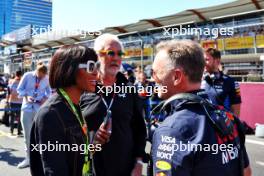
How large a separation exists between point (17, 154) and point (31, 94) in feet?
4.92

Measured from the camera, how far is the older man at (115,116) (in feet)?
7.77

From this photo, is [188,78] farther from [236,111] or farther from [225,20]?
[225,20]

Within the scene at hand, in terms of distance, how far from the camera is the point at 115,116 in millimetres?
2453

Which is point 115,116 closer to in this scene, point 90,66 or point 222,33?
point 90,66

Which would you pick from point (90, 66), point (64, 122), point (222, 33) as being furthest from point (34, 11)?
point (64, 122)

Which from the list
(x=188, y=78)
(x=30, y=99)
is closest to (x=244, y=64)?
(x=30, y=99)

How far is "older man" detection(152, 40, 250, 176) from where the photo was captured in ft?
4.59

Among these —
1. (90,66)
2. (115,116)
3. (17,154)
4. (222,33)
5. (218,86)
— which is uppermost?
(222,33)

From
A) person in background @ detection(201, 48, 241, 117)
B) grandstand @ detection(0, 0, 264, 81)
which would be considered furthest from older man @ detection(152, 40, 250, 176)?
grandstand @ detection(0, 0, 264, 81)

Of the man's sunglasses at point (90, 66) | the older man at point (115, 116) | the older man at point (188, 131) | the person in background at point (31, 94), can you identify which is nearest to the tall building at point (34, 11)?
the person in background at point (31, 94)

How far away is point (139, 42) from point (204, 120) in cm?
1009

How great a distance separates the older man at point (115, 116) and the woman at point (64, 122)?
0.39 metres

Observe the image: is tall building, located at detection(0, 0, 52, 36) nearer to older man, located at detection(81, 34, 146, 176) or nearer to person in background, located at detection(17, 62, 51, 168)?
person in background, located at detection(17, 62, 51, 168)

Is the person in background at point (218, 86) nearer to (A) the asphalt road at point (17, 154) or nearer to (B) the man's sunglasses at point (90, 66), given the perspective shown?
(A) the asphalt road at point (17, 154)
